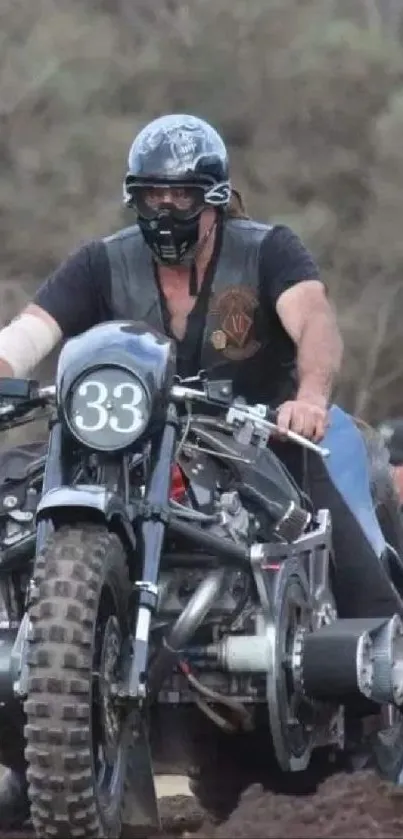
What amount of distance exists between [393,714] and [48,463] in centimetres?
175

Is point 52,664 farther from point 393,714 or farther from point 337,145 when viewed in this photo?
point 337,145

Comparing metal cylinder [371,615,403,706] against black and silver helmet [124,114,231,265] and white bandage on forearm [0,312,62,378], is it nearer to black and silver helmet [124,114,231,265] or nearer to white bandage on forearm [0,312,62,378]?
black and silver helmet [124,114,231,265]

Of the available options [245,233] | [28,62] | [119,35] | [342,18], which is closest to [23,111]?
[28,62]

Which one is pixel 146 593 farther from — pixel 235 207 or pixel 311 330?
pixel 235 207

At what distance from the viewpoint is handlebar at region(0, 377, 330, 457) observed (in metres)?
5.62

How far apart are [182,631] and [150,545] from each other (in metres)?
0.26

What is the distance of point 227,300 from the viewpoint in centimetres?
637

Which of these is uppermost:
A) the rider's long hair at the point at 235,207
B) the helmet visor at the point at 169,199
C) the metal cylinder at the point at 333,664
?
the rider's long hair at the point at 235,207

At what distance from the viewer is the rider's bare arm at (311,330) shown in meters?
6.28

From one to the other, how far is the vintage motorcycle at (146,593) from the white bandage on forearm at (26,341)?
510 millimetres

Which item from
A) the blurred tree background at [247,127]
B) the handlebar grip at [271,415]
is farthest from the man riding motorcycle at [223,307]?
the blurred tree background at [247,127]

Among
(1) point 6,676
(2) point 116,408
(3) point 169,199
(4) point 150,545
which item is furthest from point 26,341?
(1) point 6,676

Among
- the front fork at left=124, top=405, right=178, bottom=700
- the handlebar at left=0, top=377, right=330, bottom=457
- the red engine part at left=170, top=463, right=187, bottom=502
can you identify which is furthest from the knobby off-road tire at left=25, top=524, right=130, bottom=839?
the handlebar at left=0, top=377, right=330, bottom=457

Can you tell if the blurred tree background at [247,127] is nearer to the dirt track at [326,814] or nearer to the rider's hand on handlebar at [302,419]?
the rider's hand on handlebar at [302,419]
